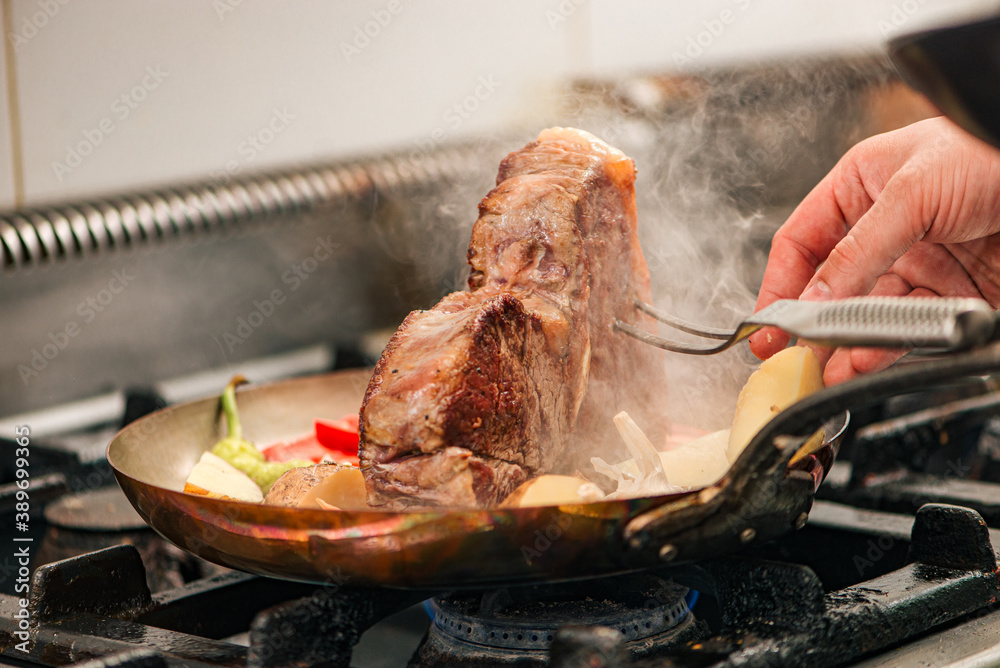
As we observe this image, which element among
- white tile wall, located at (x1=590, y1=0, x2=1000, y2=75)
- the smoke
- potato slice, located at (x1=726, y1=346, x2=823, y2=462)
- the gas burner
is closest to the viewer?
the gas burner

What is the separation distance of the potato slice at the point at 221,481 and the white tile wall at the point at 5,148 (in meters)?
0.97

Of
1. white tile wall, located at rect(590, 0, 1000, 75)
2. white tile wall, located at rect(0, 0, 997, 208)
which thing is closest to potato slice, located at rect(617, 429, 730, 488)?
white tile wall, located at rect(0, 0, 997, 208)

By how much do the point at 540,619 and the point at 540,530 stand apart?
257mm

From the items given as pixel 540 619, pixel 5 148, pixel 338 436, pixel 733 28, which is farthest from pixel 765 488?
pixel 733 28

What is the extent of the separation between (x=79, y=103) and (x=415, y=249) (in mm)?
1035

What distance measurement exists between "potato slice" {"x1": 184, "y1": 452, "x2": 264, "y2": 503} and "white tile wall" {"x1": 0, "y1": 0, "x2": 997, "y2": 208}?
100 cm

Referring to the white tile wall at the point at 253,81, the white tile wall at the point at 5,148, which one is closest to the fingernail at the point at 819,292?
the white tile wall at the point at 253,81

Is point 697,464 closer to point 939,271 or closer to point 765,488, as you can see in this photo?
point 765,488

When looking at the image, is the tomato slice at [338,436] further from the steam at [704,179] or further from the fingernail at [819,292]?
the fingernail at [819,292]

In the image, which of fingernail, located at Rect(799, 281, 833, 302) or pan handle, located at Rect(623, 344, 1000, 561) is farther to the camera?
fingernail, located at Rect(799, 281, 833, 302)

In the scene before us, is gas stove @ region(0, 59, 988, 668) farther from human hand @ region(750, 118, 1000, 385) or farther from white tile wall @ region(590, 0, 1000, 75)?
human hand @ region(750, 118, 1000, 385)

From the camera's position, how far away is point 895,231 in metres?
1.21

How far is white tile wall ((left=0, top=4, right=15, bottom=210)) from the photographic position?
192cm

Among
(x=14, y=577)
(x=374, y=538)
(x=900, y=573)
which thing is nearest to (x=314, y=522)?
(x=374, y=538)
